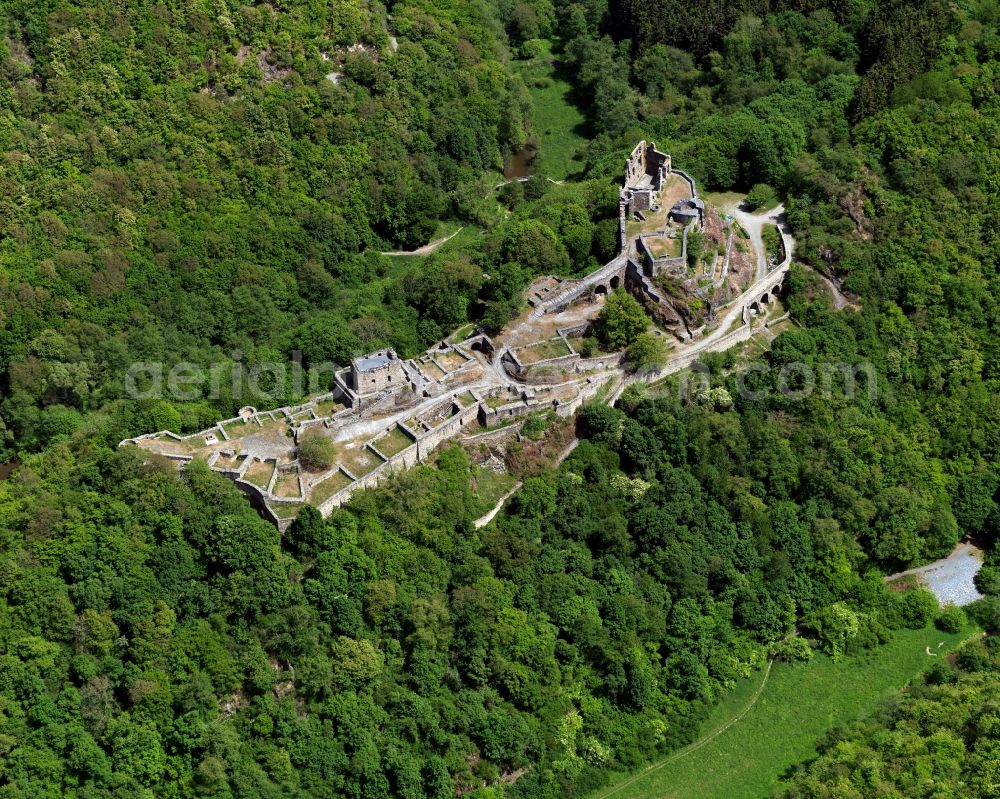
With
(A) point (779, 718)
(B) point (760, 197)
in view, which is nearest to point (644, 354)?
(B) point (760, 197)

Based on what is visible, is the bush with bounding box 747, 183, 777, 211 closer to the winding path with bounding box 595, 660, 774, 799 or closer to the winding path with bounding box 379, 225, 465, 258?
the winding path with bounding box 379, 225, 465, 258

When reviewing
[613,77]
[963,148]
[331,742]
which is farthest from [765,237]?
[331,742]

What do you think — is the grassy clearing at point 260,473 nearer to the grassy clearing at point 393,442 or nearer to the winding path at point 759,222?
the grassy clearing at point 393,442

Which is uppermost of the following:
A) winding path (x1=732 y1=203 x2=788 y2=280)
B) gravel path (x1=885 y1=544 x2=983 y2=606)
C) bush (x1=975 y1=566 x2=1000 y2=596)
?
winding path (x1=732 y1=203 x2=788 y2=280)

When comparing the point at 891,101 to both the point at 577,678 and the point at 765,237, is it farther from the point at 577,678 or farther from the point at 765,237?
the point at 577,678

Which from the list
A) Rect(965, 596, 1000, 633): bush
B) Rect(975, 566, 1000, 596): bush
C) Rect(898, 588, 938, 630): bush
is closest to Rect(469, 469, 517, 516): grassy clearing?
Rect(898, 588, 938, 630): bush

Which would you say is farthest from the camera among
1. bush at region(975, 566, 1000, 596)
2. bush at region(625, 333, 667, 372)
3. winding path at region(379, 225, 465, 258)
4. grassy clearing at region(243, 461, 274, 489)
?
winding path at region(379, 225, 465, 258)
